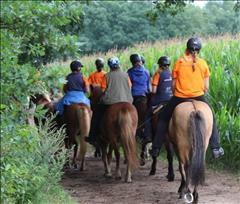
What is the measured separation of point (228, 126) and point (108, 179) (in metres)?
3.22

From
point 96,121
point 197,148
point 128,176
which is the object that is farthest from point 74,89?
point 197,148

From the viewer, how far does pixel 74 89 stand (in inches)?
567

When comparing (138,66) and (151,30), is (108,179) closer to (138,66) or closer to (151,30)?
(138,66)

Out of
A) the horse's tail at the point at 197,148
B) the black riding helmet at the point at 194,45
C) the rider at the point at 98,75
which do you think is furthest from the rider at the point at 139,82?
the horse's tail at the point at 197,148

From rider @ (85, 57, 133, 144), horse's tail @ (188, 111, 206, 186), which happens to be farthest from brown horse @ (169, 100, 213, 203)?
rider @ (85, 57, 133, 144)

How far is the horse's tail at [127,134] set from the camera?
41.4 feet

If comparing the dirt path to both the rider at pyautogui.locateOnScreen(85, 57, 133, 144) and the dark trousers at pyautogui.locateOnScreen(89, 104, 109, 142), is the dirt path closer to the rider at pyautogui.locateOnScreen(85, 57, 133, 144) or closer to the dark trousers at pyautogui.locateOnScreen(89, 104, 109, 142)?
the dark trousers at pyautogui.locateOnScreen(89, 104, 109, 142)

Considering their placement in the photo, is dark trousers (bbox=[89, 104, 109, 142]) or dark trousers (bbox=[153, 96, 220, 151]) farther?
dark trousers (bbox=[89, 104, 109, 142])

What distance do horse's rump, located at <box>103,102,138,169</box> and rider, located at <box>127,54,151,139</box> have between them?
2.17 m

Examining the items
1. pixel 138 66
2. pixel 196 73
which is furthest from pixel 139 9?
pixel 196 73

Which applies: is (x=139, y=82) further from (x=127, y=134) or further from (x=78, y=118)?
(x=127, y=134)

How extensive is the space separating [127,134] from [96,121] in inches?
55.7

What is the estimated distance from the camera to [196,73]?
10.8 meters

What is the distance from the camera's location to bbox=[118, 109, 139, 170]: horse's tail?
12617mm
